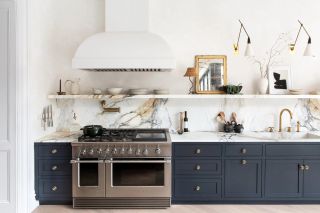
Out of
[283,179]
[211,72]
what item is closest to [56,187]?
[211,72]

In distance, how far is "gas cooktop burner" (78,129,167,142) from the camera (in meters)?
3.66

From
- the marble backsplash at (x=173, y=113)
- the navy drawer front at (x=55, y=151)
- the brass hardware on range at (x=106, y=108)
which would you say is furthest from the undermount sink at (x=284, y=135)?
the navy drawer front at (x=55, y=151)

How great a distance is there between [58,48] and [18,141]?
148 cm

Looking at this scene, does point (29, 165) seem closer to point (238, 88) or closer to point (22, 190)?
point (22, 190)

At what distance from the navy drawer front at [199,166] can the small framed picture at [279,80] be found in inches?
52.2

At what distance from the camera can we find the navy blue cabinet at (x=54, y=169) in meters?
3.67

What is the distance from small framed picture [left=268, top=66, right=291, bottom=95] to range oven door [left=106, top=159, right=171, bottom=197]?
1.80m

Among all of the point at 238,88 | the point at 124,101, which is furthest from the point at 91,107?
the point at 238,88

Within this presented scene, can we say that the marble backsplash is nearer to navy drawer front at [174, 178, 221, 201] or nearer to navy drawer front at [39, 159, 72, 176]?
navy drawer front at [39, 159, 72, 176]

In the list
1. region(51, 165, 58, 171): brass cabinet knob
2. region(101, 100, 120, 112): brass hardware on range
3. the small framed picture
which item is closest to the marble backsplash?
region(101, 100, 120, 112): brass hardware on range

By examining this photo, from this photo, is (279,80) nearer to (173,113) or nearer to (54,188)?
(173,113)

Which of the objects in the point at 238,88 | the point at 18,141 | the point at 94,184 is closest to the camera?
the point at 18,141

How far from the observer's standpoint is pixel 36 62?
12.3 feet

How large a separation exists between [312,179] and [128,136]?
2.19 meters
